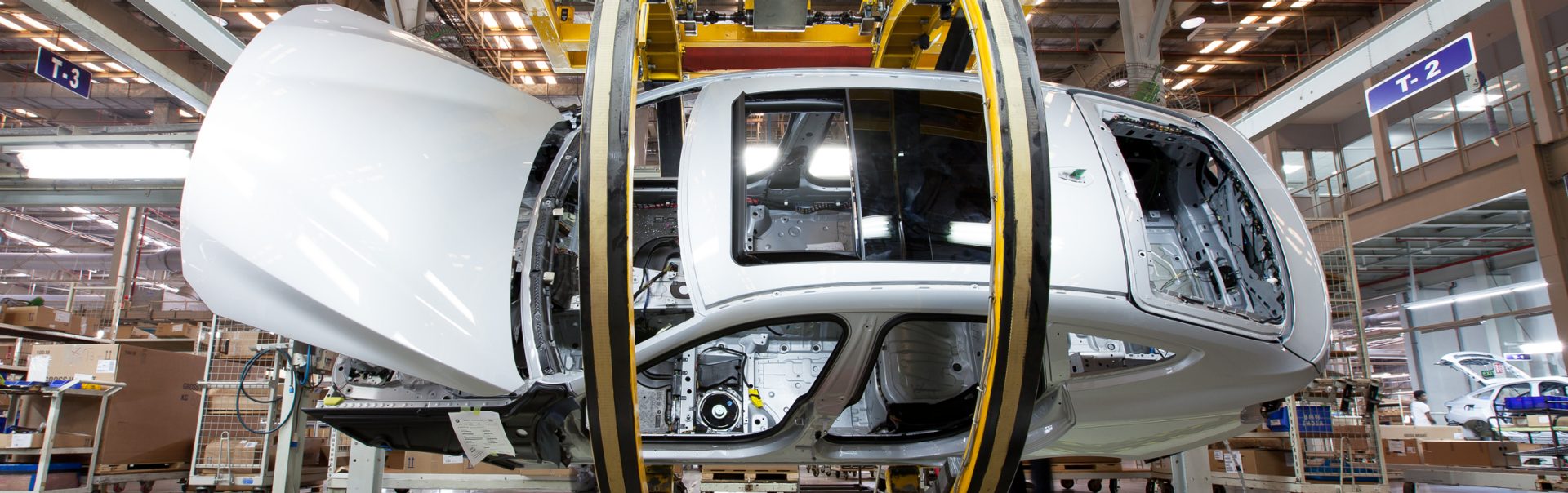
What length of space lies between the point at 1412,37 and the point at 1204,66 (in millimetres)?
11404

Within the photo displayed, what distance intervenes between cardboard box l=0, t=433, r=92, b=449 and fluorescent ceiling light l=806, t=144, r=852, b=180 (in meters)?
7.01

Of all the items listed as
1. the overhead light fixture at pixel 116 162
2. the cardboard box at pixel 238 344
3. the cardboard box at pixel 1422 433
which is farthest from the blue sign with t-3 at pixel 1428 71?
the overhead light fixture at pixel 116 162

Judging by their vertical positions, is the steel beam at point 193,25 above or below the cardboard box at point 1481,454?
above

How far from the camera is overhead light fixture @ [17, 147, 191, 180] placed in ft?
21.4

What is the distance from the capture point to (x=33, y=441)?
6234mm

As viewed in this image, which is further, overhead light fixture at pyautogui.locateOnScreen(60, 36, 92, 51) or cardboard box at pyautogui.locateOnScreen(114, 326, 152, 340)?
overhead light fixture at pyautogui.locateOnScreen(60, 36, 92, 51)

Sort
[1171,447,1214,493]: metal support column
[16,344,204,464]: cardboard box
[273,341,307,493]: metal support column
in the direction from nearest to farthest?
1. [273,341,307,493]: metal support column
2. [1171,447,1214,493]: metal support column
3. [16,344,204,464]: cardboard box

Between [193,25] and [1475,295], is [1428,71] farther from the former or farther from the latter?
[1475,295]

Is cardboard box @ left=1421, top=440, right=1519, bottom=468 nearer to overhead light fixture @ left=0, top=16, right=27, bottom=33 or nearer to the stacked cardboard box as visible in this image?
the stacked cardboard box

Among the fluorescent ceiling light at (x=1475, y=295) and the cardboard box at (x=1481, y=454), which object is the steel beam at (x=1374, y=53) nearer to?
the cardboard box at (x=1481, y=454)

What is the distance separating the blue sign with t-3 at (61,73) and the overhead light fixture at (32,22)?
5335 millimetres

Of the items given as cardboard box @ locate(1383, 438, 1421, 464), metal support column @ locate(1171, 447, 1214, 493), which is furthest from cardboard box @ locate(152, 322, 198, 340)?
cardboard box @ locate(1383, 438, 1421, 464)

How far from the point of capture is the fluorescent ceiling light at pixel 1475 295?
52.2 ft

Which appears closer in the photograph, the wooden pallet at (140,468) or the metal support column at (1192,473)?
the metal support column at (1192,473)
